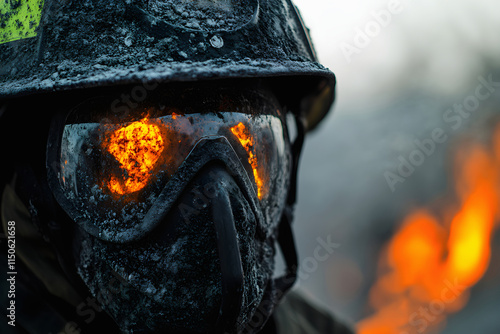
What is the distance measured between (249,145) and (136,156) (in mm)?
409

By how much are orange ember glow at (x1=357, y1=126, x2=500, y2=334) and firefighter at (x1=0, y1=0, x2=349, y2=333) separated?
22.7 ft

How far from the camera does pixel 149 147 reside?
1212mm

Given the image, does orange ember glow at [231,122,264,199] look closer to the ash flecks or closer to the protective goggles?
the protective goggles

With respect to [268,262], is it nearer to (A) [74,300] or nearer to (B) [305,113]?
(A) [74,300]

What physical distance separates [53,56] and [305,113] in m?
1.34

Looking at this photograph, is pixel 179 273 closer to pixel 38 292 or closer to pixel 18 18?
pixel 38 292

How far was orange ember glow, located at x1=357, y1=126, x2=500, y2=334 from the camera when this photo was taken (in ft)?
24.5

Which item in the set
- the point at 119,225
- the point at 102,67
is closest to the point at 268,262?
the point at 119,225

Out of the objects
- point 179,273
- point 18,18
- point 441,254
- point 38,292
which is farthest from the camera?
point 441,254

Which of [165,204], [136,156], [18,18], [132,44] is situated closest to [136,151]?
[136,156]

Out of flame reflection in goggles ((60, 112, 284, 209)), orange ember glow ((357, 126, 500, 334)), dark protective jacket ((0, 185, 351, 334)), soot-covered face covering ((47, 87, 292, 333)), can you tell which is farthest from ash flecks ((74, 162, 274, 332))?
orange ember glow ((357, 126, 500, 334))

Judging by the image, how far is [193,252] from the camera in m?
1.17

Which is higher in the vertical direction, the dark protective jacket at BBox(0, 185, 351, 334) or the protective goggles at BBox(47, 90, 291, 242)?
the protective goggles at BBox(47, 90, 291, 242)

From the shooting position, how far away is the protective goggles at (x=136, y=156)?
3.97 feet
